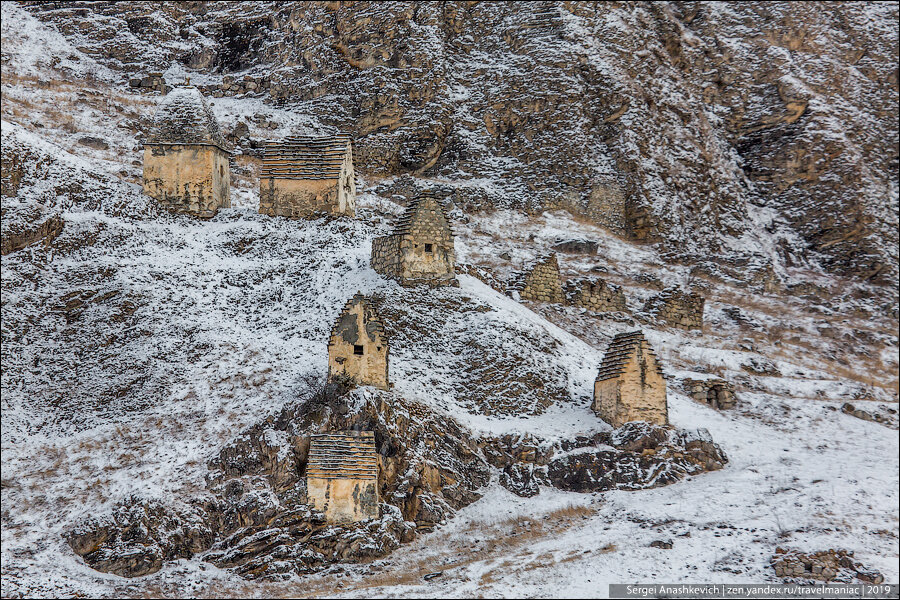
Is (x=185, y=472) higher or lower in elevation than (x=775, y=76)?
lower

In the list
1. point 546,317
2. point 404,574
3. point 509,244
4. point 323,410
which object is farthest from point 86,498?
point 509,244

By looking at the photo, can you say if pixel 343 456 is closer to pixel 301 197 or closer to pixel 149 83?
pixel 301 197

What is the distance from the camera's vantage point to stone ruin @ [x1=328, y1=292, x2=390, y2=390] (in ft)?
92.6

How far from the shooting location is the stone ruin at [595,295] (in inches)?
1770

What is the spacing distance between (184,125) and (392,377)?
1803cm

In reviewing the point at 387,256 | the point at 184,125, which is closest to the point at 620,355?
the point at 387,256

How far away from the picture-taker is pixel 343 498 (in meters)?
25.2

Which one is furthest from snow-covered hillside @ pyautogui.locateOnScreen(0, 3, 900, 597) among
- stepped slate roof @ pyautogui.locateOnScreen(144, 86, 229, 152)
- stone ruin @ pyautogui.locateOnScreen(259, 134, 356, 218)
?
stepped slate roof @ pyautogui.locateOnScreen(144, 86, 229, 152)

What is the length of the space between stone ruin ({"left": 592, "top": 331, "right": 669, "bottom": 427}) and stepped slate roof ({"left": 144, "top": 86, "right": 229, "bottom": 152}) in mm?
20354

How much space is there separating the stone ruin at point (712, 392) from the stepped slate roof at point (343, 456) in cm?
1527

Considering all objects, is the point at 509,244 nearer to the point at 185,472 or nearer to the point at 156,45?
the point at 185,472

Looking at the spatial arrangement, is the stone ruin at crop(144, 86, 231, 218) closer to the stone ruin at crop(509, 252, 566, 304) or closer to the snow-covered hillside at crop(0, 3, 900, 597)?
the snow-covered hillside at crop(0, 3, 900, 597)

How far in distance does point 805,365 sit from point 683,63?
35.2m

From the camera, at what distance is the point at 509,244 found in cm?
5094
